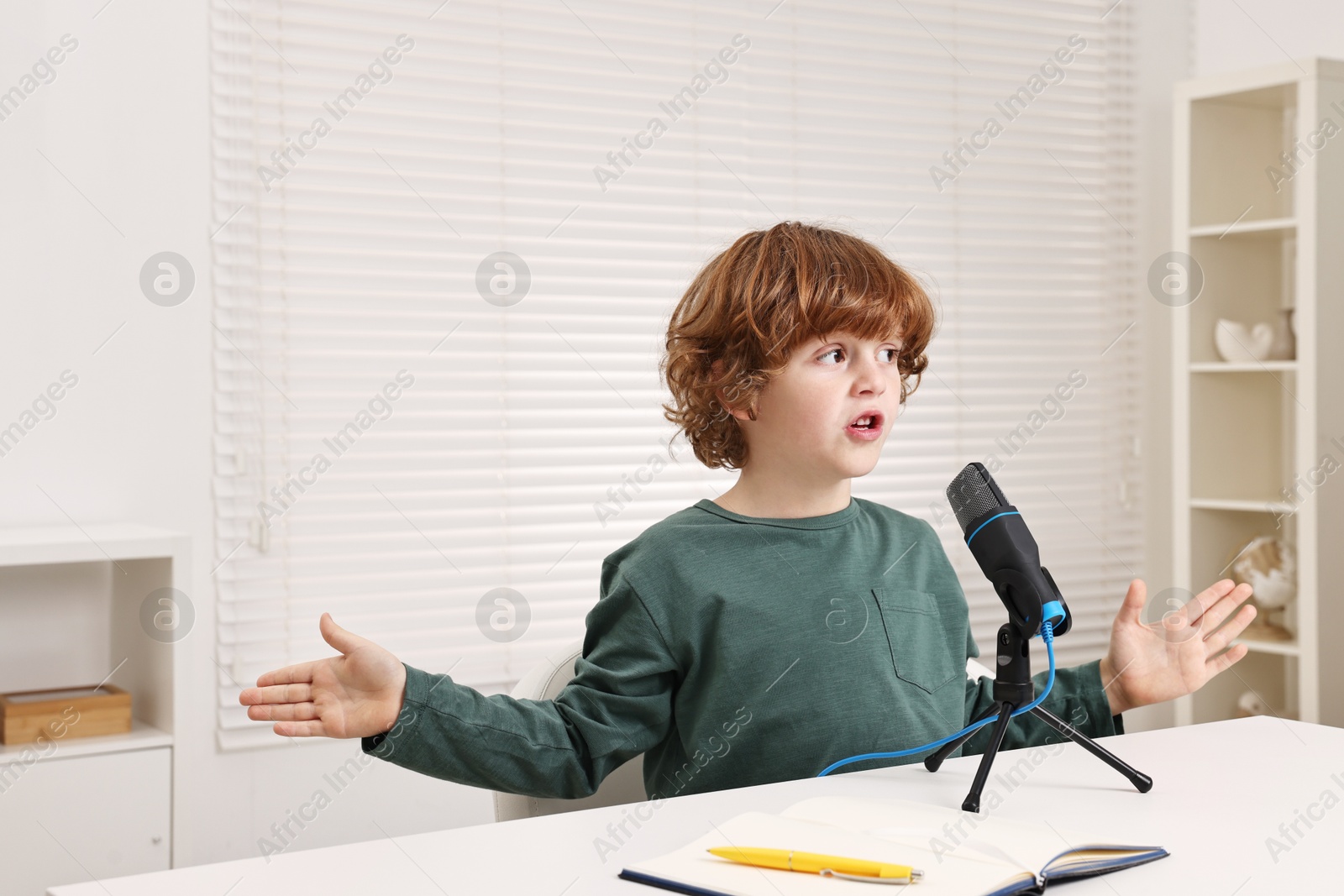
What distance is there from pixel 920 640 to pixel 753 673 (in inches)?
7.9

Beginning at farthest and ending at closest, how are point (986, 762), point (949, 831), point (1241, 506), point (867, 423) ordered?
point (1241, 506) → point (867, 423) → point (986, 762) → point (949, 831)

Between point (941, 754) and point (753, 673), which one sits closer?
point (941, 754)

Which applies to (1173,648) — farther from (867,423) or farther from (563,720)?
(563,720)

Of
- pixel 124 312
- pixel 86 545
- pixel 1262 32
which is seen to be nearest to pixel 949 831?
pixel 86 545

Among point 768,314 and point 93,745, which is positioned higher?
point 768,314

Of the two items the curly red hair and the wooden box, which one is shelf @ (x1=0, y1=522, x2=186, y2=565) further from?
the curly red hair

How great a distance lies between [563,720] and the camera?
112 cm

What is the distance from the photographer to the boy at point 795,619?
45.7 inches

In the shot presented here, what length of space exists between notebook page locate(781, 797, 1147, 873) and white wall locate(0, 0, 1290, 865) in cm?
162

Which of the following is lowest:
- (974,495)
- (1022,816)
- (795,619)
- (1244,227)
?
(1022,816)

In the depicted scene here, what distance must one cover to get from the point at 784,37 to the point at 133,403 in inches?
69.7

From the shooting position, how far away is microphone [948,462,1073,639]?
37.6 inches

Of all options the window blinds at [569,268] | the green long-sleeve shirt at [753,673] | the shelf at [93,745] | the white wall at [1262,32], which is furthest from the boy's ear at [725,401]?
the white wall at [1262,32]

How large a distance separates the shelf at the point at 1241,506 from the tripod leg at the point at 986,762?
86.0 inches
